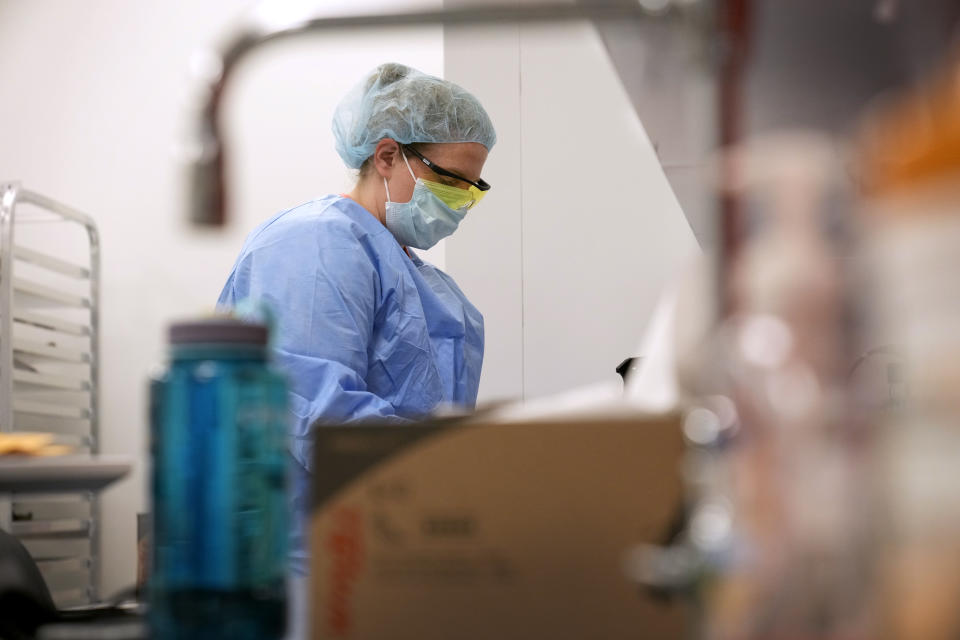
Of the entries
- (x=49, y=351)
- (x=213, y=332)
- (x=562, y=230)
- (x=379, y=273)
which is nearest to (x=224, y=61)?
(x=213, y=332)

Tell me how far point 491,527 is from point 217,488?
0.43 ft

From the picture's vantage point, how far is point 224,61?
19.7 inches

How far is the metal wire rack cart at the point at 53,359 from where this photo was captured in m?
2.52

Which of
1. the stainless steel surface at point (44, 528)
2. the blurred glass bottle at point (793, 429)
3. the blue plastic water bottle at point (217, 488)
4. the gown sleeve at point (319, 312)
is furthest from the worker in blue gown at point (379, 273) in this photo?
the stainless steel surface at point (44, 528)

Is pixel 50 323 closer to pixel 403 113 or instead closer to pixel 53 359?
pixel 53 359

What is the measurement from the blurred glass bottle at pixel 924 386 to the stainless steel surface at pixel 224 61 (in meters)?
0.18

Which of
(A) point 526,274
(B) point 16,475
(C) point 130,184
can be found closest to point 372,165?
(A) point 526,274

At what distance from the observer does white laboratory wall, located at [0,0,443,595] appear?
2797 mm

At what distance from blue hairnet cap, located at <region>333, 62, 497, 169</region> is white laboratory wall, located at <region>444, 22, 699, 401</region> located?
2.03 feet

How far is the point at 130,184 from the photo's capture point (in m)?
2.85

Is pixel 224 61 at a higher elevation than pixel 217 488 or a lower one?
higher

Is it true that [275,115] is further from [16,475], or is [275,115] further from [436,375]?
[16,475]

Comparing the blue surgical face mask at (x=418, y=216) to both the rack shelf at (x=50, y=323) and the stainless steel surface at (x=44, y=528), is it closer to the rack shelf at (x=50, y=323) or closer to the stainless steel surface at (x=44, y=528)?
the rack shelf at (x=50, y=323)

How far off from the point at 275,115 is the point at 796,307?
261 centimetres
